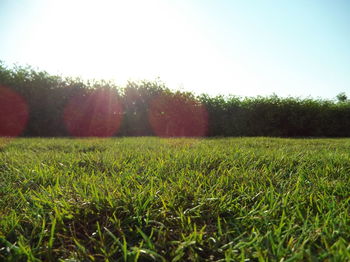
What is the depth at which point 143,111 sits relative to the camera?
1221 cm

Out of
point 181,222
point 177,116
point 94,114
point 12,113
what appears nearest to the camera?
point 181,222

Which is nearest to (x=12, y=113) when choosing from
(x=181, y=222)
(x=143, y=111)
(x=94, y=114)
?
(x=94, y=114)

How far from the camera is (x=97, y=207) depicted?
50.8 inches

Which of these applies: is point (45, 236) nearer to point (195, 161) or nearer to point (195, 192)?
point (195, 192)

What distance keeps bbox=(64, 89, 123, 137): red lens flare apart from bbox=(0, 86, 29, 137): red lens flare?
193 centimetres

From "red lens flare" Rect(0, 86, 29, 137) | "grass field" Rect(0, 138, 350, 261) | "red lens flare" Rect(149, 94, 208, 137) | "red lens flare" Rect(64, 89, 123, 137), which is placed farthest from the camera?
"red lens flare" Rect(149, 94, 208, 137)

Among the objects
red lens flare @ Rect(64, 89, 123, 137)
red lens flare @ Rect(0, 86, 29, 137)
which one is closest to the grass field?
red lens flare @ Rect(64, 89, 123, 137)

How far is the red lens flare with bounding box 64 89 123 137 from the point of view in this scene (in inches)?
441

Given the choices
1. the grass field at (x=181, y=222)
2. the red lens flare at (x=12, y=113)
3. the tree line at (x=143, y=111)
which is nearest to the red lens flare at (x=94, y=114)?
the tree line at (x=143, y=111)

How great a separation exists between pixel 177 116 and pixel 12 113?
7901 mm

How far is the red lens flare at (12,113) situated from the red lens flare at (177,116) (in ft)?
20.2

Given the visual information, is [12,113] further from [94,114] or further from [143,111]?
[143,111]

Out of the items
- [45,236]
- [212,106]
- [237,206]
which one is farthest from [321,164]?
[212,106]

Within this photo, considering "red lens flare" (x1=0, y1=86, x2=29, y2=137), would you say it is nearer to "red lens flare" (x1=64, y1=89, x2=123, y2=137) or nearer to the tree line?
the tree line
